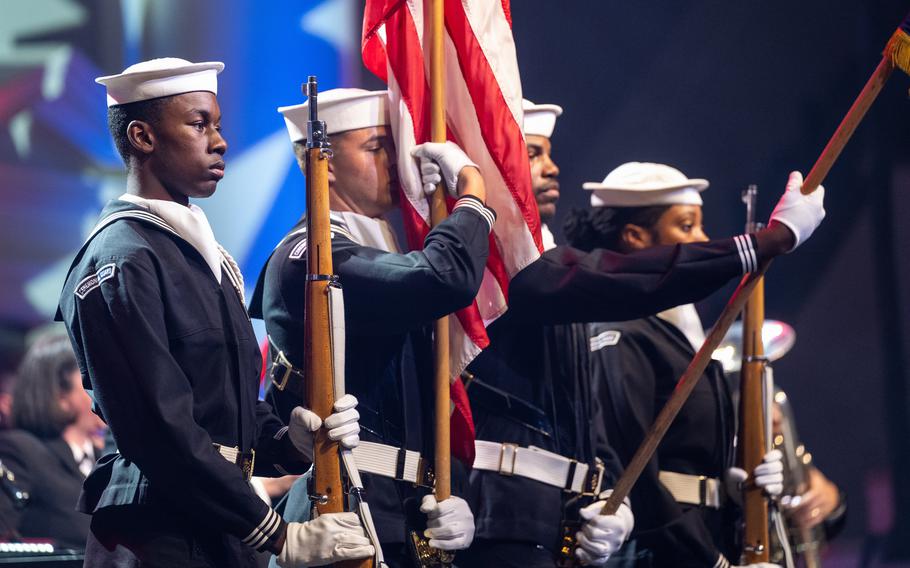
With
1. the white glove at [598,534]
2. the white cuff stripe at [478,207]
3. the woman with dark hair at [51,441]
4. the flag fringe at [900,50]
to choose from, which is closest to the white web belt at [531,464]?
the white glove at [598,534]

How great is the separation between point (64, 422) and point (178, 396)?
3064 millimetres

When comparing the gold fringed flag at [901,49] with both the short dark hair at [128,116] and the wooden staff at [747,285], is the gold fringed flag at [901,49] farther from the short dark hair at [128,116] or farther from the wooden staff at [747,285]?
the short dark hair at [128,116]

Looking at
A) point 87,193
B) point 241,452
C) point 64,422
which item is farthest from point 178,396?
point 87,193

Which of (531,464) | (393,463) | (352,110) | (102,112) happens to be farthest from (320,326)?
(102,112)

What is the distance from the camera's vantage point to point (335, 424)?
2.84 meters

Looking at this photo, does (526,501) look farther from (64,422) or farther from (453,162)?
(64,422)

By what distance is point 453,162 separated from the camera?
3.32 m

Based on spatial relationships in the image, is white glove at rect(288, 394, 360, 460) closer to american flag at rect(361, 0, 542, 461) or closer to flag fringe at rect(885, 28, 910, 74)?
american flag at rect(361, 0, 542, 461)

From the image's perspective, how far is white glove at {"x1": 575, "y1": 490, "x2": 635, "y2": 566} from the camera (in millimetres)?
3543

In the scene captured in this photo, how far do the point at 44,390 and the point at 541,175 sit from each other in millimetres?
2511

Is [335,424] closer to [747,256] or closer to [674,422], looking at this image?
[747,256]

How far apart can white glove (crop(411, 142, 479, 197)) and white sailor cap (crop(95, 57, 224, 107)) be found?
627 mm

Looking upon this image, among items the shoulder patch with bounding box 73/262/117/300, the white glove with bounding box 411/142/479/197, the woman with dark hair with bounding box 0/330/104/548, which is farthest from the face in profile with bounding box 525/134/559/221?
the woman with dark hair with bounding box 0/330/104/548

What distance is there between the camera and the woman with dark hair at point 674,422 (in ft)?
Result: 13.0
